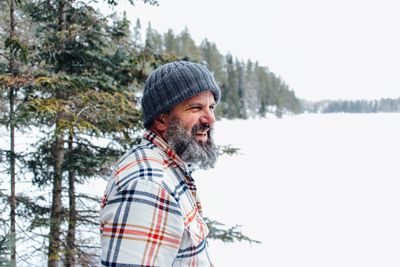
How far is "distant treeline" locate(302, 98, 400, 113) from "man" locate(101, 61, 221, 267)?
158 meters

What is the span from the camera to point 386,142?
32969 millimetres

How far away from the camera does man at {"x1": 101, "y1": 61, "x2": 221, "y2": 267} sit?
1221 mm

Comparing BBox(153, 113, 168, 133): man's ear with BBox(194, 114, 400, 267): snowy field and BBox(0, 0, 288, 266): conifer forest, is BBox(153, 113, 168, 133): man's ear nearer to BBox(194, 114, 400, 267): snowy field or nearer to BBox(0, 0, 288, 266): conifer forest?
BBox(0, 0, 288, 266): conifer forest

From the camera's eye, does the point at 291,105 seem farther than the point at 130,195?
Yes

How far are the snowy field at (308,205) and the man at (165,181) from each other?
9461mm

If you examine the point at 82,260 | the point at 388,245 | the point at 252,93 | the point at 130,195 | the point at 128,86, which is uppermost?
the point at 252,93

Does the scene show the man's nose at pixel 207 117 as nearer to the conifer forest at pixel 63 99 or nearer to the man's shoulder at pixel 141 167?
the man's shoulder at pixel 141 167

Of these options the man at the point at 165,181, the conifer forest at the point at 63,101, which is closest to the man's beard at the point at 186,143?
Result: the man at the point at 165,181

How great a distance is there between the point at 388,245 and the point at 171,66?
1181 cm

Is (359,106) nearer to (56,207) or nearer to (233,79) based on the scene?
(233,79)

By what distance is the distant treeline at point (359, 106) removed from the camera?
147 m

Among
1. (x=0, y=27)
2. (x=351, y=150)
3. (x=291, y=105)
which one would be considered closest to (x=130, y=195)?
(x=0, y=27)

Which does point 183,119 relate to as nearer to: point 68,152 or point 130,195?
point 130,195

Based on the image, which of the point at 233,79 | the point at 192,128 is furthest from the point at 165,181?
the point at 233,79
